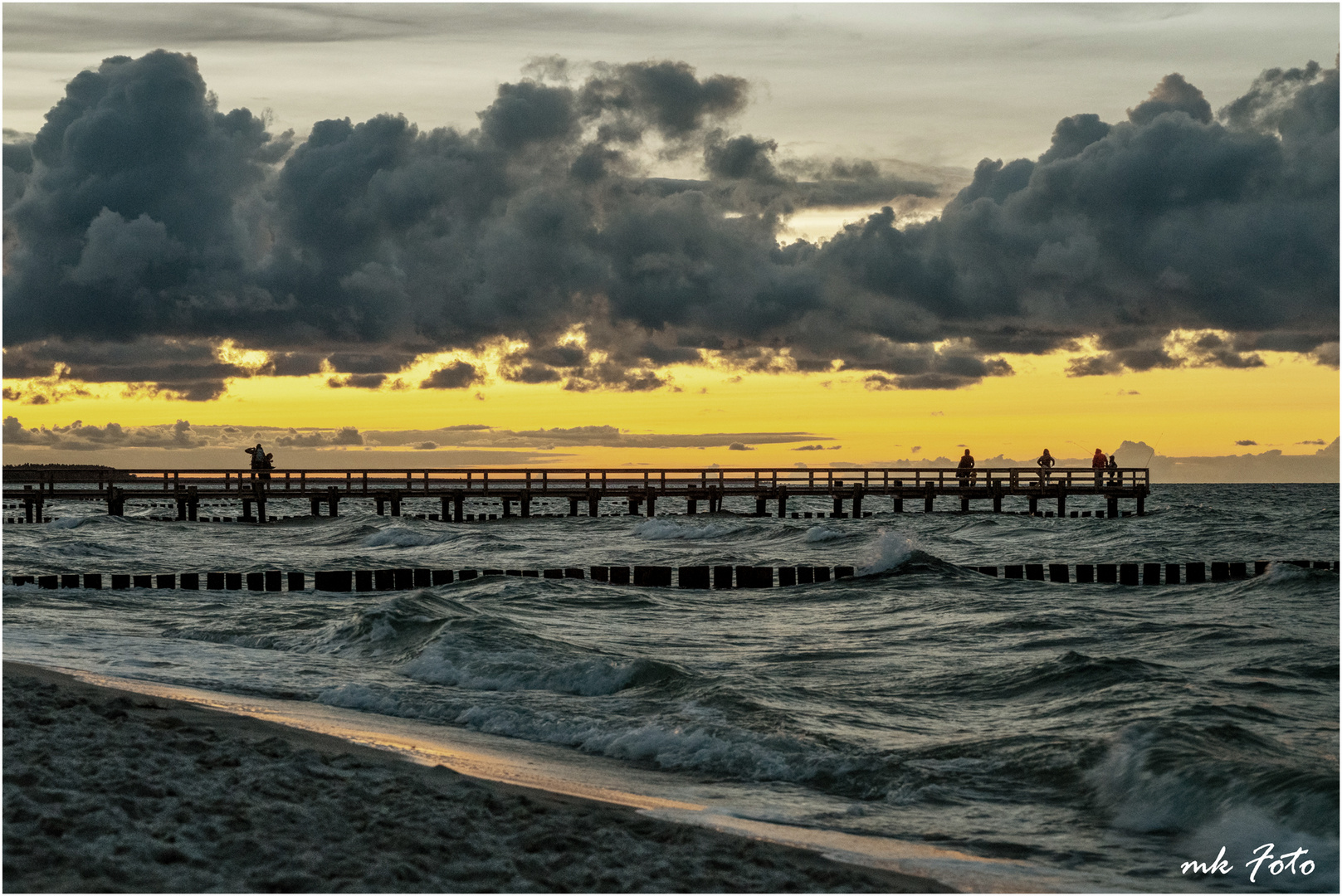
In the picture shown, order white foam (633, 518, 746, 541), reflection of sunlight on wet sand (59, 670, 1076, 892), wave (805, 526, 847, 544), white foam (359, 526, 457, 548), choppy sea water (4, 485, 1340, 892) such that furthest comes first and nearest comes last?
white foam (633, 518, 746, 541) < wave (805, 526, 847, 544) < white foam (359, 526, 457, 548) < choppy sea water (4, 485, 1340, 892) < reflection of sunlight on wet sand (59, 670, 1076, 892)

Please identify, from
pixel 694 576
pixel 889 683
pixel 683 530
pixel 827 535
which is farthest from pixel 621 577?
pixel 683 530

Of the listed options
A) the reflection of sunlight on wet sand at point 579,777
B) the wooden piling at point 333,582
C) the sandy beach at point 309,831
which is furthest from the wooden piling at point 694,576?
the sandy beach at point 309,831

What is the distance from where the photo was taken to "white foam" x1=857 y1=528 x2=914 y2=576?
23.2 meters

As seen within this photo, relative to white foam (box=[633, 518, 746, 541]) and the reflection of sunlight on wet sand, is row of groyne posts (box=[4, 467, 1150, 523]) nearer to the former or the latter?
white foam (box=[633, 518, 746, 541])

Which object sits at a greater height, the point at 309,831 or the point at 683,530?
the point at 309,831

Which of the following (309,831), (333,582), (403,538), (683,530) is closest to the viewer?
(309,831)

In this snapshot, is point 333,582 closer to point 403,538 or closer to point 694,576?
point 694,576

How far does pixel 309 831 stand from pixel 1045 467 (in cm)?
4822

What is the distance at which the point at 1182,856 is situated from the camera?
21.6ft

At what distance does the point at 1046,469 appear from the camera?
49.5 meters

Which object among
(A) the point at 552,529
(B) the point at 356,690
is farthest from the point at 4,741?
(A) the point at 552,529

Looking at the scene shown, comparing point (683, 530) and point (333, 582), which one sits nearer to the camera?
point (333, 582)

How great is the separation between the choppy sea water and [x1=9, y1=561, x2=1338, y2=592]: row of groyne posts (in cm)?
53

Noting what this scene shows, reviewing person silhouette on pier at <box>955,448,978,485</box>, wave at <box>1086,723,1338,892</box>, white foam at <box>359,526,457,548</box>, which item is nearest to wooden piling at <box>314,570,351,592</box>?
wave at <box>1086,723,1338,892</box>
